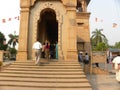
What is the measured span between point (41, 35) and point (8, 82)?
825cm

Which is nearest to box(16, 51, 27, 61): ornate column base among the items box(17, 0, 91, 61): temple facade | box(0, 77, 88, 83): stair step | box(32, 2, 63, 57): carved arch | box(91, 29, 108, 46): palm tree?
box(17, 0, 91, 61): temple facade

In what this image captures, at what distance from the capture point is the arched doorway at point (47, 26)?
19.0 m

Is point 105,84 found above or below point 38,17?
below

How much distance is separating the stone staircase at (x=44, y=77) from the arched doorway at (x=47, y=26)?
463 centimetres

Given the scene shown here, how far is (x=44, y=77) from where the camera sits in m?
12.9

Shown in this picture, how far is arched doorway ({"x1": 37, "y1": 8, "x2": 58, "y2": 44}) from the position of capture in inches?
748

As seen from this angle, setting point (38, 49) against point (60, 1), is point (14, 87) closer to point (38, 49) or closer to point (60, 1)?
point (38, 49)

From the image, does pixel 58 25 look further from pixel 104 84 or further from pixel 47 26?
pixel 47 26

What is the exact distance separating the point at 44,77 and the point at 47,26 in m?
10.2

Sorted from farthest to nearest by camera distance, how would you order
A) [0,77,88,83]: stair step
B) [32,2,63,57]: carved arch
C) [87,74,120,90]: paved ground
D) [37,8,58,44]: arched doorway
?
[37,8,58,44]: arched doorway, [32,2,63,57]: carved arch, [87,74,120,90]: paved ground, [0,77,88,83]: stair step

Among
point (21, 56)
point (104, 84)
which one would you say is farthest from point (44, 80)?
point (21, 56)

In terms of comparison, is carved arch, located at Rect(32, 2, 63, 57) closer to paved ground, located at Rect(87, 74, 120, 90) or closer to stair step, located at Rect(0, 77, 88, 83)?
paved ground, located at Rect(87, 74, 120, 90)

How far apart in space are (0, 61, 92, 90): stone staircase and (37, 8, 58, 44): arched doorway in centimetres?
463

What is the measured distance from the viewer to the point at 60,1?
17156mm
